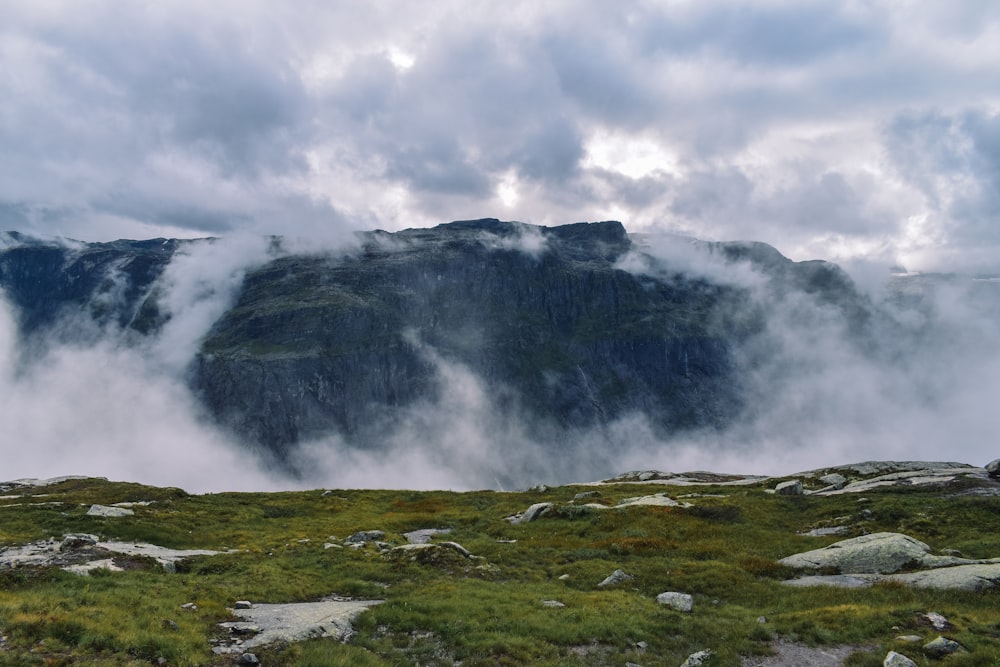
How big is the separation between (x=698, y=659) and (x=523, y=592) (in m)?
11.7

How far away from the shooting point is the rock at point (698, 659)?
20.4m

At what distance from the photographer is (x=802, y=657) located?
21750 mm

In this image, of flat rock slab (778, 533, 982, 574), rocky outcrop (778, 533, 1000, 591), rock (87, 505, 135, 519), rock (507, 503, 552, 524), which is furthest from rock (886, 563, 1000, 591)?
rock (87, 505, 135, 519)

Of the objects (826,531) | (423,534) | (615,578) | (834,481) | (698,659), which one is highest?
(698,659)

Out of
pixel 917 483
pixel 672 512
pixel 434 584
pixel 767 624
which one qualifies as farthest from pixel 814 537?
pixel 917 483

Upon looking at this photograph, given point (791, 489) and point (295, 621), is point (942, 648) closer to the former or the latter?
point (295, 621)

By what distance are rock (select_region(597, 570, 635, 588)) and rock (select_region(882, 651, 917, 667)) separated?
15625 millimetres

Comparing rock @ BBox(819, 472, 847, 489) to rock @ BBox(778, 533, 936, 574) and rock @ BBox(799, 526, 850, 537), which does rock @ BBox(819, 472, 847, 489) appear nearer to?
rock @ BBox(799, 526, 850, 537)

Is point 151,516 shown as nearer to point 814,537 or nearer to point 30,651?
point 30,651

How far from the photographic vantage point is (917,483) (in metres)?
73.1

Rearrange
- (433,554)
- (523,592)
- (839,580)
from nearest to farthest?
(523,592) < (839,580) < (433,554)

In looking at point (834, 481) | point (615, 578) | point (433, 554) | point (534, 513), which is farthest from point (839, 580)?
point (834, 481)

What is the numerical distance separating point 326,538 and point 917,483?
7377 cm

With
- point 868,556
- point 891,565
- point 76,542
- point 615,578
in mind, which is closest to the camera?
point 615,578
